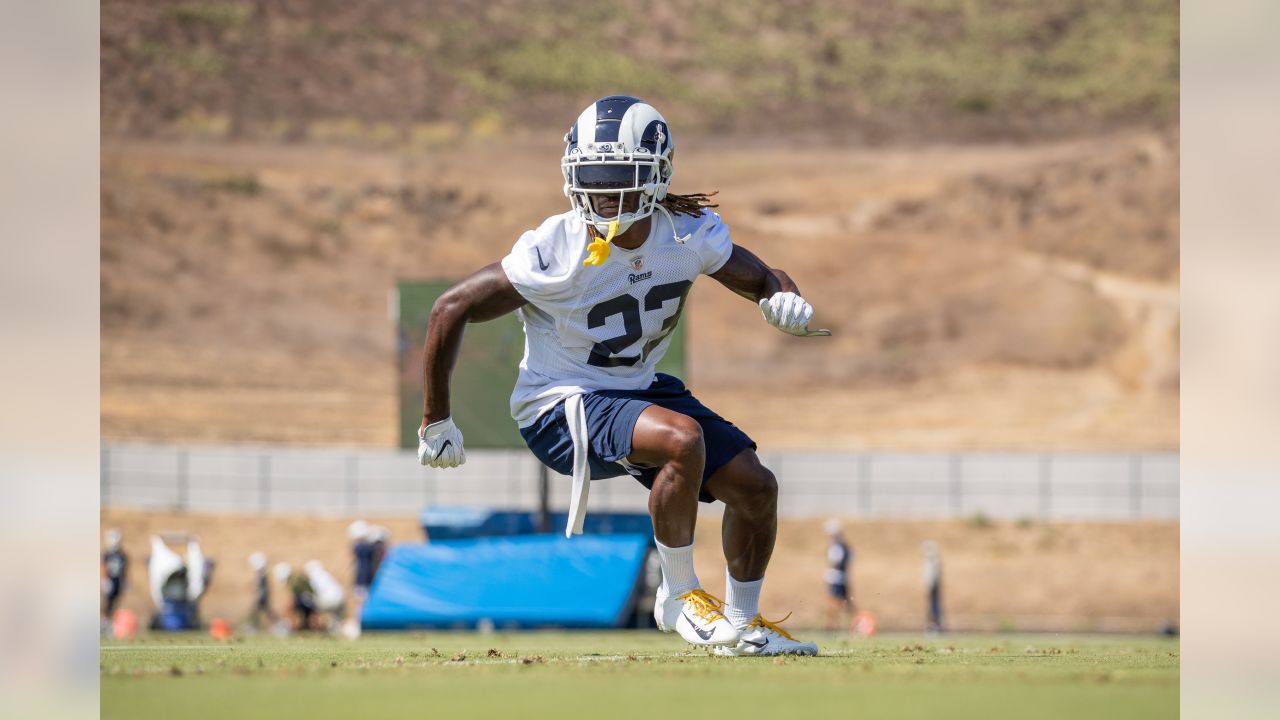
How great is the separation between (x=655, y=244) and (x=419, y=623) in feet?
36.0

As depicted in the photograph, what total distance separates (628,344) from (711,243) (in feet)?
1.88

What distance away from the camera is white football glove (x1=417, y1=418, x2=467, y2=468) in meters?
7.13

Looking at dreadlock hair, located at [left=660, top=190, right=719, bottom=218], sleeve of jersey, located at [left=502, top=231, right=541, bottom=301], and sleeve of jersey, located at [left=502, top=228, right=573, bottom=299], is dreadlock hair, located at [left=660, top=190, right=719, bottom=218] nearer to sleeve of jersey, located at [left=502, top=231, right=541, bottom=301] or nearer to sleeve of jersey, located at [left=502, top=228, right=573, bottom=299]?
sleeve of jersey, located at [left=502, top=228, right=573, bottom=299]

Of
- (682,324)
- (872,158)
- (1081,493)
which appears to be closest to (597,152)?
(682,324)

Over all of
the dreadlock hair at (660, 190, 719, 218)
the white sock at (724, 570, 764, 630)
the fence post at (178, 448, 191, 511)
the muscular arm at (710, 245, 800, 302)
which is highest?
the dreadlock hair at (660, 190, 719, 218)

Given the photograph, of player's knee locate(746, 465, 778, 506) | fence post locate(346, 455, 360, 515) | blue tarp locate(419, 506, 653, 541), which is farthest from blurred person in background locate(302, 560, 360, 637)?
player's knee locate(746, 465, 778, 506)

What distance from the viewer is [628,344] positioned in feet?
23.3

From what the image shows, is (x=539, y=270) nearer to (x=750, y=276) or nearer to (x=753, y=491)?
(x=750, y=276)

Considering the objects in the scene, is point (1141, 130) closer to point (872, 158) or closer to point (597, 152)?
point (872, 158)

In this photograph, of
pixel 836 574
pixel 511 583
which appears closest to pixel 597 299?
pixel 511 583

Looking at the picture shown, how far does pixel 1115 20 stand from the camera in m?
57.5

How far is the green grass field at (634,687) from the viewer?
187 inches

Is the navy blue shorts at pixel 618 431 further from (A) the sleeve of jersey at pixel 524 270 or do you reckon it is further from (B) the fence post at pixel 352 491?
(B) the fence post at pixel 352 491

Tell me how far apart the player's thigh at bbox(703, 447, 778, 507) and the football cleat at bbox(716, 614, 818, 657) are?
51cm
